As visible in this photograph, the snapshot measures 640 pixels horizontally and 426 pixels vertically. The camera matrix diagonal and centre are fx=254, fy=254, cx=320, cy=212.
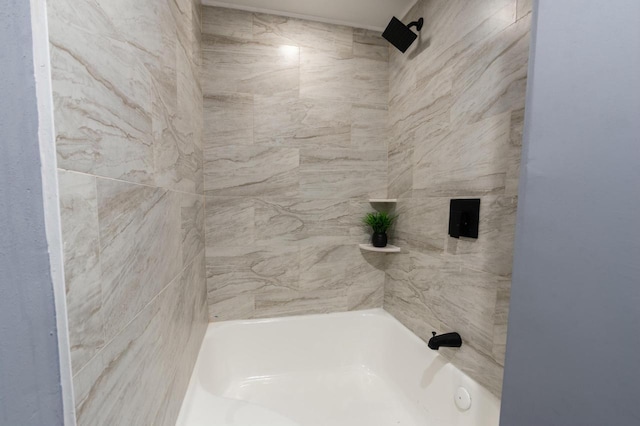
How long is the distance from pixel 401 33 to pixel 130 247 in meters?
1.62

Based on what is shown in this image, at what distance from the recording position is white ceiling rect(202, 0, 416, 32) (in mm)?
1451

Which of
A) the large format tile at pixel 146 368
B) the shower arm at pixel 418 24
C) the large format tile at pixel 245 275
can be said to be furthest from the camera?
the large format tile at pixel 245 275

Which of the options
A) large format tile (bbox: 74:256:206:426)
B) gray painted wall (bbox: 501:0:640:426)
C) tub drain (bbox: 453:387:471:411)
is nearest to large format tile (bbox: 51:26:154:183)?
large format tile (bbox: 74:256:206:426)

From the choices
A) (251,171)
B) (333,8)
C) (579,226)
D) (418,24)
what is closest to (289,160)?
(251,171)

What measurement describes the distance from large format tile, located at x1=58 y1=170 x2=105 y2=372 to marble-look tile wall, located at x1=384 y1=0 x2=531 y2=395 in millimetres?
1141

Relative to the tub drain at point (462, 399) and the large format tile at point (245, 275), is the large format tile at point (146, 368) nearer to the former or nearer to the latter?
the large format tile at point (245, 275)

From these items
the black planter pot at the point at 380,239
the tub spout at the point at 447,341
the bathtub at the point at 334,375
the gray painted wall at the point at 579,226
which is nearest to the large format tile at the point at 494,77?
the gray painted wall at the point at 579,226

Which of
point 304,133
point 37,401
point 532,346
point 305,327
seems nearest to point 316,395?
point 305,327

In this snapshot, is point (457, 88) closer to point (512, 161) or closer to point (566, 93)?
point (512, 161)

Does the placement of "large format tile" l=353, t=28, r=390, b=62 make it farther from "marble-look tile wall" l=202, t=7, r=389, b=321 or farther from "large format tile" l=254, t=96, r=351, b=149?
"large format tile" l=254, t=96, r=351, b=149

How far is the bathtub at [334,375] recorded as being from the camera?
1.10 m

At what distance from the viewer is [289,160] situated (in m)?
1.61

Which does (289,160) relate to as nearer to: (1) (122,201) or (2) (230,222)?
(2) (230,222)

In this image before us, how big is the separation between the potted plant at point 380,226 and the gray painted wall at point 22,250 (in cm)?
147
